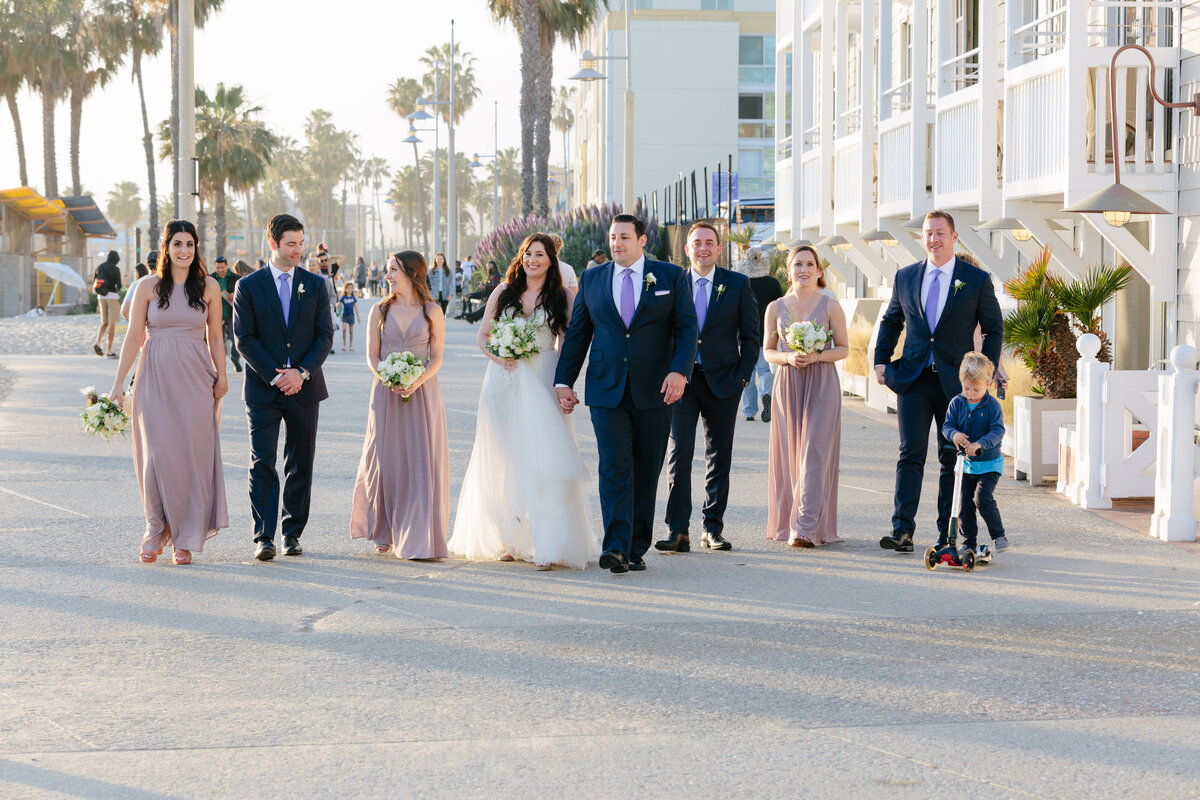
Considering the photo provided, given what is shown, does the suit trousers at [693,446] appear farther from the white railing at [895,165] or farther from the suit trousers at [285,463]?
the white railing at [895,165]

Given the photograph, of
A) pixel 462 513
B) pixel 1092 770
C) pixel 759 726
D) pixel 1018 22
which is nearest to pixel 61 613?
pixel 462 513

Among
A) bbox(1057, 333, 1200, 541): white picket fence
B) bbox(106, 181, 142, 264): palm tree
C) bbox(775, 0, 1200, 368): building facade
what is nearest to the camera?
bbox(1057, 333, 1200, 541): white picket fence

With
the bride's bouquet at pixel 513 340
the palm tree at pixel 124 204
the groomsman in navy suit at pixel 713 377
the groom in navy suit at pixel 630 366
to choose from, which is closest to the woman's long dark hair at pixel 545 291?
the bride's bouquet at pixel 513 340

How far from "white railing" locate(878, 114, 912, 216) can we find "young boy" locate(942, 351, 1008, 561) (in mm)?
10591

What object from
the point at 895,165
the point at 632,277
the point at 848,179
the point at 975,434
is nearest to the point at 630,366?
the point at 632,277

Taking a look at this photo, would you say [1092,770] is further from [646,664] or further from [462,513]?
[462,513]

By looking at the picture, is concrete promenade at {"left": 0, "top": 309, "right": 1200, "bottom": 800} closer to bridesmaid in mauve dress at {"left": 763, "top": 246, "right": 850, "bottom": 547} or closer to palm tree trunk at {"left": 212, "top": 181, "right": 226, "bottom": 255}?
bridesmaid in mauve dress at {"left": 763, "top": 246, "right": 850, "bottom": 547}

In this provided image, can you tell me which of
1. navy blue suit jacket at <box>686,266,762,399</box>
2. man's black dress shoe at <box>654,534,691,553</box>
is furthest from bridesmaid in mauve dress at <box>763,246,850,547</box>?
man's black dress shoe at <box>654,534,691,553</box>

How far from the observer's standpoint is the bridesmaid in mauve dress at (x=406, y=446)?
8.72 metres

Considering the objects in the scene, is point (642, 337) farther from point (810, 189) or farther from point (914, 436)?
point (810, 189)

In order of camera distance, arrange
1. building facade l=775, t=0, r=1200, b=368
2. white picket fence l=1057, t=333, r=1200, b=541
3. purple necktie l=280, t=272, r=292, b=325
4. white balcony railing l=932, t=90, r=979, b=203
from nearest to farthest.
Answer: purple necktie l=280, t=272, r=292, b=325
white picket fence l=1057, t=333, r=1200, b=541
building facade l=775, t=0, r=1200, b=368
white balcony railing l=932, t=90, r=979, b=203

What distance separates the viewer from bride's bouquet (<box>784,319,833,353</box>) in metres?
9.10

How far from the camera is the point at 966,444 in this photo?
8297mm

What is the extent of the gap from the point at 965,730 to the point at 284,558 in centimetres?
484
